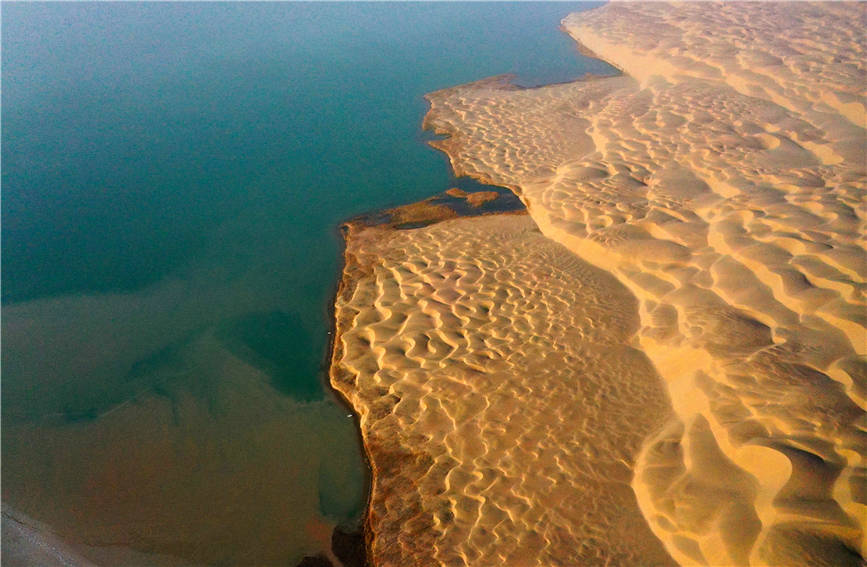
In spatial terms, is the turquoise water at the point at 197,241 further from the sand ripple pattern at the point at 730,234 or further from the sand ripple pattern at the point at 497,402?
the sand ripple pattern at the point at 730,234

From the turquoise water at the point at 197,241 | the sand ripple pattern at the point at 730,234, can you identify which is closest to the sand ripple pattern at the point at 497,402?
the sand ripple pattern at the point at 730,234

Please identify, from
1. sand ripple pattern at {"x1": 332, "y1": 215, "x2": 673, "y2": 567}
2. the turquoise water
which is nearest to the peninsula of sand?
sand ripple pattern at {"x1": 332, "y1": 215, "x2": 673, "y2": 567}

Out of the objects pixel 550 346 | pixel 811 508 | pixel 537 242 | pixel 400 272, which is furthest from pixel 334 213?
pixel 811 508

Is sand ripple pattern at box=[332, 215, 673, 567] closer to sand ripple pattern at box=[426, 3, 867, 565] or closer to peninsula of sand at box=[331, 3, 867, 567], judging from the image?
peninsula of sand at box=[331, 3, 867, 567]

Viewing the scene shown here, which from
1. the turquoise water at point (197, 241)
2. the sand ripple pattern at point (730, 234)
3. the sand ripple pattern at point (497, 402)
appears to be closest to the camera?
the sand ripple pattern at point (730, 234)

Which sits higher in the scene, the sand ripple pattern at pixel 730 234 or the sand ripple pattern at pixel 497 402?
the sand ripple pattern at pixel 730 234

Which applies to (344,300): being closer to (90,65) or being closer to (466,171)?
(466,171)

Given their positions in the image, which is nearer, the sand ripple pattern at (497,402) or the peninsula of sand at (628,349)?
the peninsula of sand at (628,349)

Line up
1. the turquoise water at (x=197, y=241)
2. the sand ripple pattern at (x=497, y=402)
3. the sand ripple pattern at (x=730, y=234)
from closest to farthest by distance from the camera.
A: the sand ripple pattern at (x=730, y=234) < the sand ripple pattern at (x=497, y=402) < the turquoise water at (x=197, y=241)
